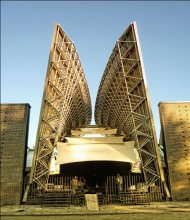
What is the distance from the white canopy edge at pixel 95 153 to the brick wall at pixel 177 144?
353 centimetres

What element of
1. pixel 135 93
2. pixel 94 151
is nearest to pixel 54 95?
pixel 94 151

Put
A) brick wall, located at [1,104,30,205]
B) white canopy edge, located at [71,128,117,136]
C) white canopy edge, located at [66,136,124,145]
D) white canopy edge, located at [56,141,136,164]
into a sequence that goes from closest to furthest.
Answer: brick wall, located at [1,104,30,205] → white canopy edge, located at [56,141,136,164] → white canopy edge, located at [66,136,124,145] → white canopy edge, located at [71,128,117,136]

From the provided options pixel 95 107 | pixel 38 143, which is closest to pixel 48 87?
pixel 38 143

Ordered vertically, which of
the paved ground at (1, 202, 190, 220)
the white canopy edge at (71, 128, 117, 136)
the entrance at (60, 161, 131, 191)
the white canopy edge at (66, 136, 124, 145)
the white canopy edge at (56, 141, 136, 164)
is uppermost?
the white canopy edge at (71, 128, 117, 136)

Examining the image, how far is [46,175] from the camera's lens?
2633 cm

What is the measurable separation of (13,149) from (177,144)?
15.6m

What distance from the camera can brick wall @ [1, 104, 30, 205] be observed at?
24.9m

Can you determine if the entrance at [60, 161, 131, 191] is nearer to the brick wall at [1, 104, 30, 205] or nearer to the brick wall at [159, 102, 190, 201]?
the brick wall at [159, 102, 190, 201]

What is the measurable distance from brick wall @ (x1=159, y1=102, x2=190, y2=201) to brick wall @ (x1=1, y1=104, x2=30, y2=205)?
1356 centimetres

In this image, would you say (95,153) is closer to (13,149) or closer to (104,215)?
(13,149)

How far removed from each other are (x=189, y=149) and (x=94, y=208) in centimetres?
1242

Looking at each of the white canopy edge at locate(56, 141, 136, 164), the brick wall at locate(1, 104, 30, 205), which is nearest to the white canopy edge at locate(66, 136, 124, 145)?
the white canopy edge at locate(56, 141, 136, 164)

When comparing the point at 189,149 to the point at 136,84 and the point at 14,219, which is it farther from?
the point at 14,219

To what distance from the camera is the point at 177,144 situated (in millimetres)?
26828
